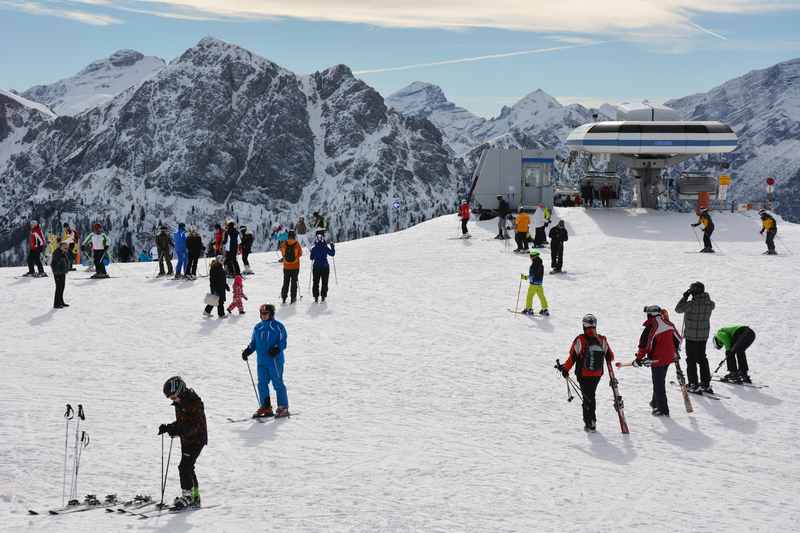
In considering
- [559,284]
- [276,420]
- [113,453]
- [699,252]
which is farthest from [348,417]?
[699,252]

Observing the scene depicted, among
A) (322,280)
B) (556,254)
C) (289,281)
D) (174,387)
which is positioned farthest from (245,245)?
(174,387)

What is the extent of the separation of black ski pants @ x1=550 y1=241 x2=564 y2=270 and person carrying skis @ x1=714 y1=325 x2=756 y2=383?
11.0 m

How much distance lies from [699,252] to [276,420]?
2128 centimetres

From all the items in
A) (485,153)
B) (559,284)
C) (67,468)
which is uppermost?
(485,153)

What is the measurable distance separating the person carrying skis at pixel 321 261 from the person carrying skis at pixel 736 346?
948cm

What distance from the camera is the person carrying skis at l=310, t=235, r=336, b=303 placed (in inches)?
810

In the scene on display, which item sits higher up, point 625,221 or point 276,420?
point 625,221

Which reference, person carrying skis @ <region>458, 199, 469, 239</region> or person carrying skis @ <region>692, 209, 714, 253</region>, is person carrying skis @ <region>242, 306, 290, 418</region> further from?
person carrying skis @ <region>458, 199, 469, 239</region>

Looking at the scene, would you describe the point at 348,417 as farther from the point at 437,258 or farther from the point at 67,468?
the point at 437,258

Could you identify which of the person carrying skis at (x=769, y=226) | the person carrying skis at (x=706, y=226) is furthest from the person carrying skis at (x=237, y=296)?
the person carrying skis at (x=769, y=226)

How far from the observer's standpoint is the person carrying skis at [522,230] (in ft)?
98.7

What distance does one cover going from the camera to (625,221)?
39.7 m

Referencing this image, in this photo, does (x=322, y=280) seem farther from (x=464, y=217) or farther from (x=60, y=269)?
(x=464, y=217)

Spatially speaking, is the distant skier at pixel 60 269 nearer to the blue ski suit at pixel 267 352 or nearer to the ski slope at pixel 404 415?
the ski slope at pixel 404 415
